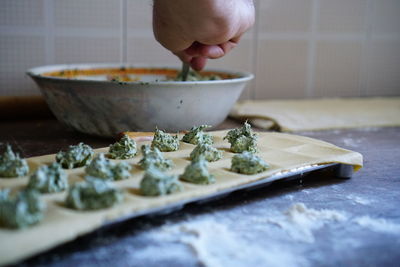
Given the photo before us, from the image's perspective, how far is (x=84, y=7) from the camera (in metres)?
1.69

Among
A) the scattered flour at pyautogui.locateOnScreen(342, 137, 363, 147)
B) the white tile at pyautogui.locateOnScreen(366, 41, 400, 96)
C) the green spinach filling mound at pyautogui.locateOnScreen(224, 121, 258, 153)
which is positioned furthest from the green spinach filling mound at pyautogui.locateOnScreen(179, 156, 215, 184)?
the white tile at pyautogui.locateOnScreen(366, 41, 400, 96)

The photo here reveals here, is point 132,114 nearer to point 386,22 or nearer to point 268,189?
point 268,189

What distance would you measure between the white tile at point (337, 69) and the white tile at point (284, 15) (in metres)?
0.15

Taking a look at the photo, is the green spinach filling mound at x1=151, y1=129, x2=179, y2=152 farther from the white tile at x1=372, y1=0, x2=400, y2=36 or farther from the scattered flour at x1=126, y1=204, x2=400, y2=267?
the white tile at x1=372, y1=0, x2=400, y2=36

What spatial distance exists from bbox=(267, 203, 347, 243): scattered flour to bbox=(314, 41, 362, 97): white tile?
4.99ft

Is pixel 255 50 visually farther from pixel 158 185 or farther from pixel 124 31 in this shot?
pixel 158 185

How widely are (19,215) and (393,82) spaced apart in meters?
2.26

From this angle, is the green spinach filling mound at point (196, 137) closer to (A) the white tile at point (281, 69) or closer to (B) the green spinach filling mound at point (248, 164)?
(B) the green spinach filling mound at point (248, 164)

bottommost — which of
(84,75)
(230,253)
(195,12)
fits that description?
(230,253)

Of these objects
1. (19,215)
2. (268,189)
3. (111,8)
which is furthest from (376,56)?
(19,215)

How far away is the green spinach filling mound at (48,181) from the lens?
0.70 m

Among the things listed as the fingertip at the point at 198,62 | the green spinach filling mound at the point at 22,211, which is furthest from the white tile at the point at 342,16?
the green spinach filling mound at the point at 22,211

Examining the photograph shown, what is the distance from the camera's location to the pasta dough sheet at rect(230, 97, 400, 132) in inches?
61.9

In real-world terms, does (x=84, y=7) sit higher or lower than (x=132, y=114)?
higher
